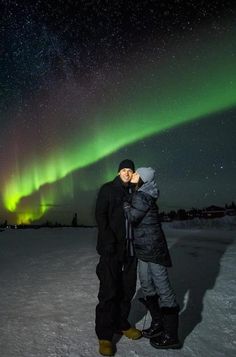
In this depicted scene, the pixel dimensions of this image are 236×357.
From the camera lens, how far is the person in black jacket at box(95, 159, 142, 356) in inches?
147

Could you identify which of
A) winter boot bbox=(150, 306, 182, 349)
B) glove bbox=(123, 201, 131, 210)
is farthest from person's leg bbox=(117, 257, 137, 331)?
glove bbox=(123, 201, 131, 210)

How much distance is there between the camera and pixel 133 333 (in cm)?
405

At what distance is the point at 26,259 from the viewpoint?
32.3 feet

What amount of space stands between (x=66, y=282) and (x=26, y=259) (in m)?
3.35

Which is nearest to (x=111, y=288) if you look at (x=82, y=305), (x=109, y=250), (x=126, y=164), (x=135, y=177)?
(x=109, y=250)

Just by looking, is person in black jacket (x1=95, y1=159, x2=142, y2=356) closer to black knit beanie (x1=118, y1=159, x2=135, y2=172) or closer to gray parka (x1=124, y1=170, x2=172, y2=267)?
black knit beanie (x1=118, y1=159, x2=135, y2=172)

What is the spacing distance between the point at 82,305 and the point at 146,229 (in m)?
2.15

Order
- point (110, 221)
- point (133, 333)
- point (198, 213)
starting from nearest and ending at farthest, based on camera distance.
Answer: point (110, 221) < point (133, 333) < point (198, 213)


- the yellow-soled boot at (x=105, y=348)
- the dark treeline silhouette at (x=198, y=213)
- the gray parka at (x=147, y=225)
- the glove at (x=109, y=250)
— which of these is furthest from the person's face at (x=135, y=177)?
the dark treeline silhouette at (x=198, y=213)

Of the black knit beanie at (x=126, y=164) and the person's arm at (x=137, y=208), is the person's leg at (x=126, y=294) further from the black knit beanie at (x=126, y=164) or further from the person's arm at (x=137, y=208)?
the black knit beanie at (x=126, y=164)

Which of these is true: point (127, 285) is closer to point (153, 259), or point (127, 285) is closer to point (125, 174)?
point (153, 259)

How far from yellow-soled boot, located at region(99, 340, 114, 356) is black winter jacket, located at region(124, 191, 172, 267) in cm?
90

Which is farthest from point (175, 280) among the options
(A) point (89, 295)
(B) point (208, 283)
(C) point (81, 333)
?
(C) point (81, 333)

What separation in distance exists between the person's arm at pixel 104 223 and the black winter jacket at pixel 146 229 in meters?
0.22
